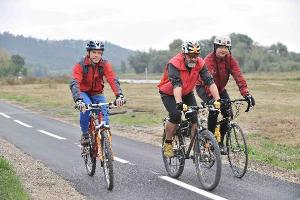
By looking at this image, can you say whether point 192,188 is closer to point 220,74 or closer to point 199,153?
point 199,153

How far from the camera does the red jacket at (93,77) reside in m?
8.57

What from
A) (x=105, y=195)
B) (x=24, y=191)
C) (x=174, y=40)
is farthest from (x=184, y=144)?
(x=174, y=40)

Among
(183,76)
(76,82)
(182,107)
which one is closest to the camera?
(182,107)

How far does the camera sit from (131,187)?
27.5ft

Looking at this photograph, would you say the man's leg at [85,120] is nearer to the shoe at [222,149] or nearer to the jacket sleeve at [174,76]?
the jacket sleeve at [174,76]

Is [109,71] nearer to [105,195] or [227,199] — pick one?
[105,195]

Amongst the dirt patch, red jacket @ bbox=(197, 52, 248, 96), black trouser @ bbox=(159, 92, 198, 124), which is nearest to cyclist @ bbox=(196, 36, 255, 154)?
red jacket @ bbox=(197, 52, 248, 96)

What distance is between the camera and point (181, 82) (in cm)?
822

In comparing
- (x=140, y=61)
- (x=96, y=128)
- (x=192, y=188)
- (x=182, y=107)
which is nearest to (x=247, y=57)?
(x=140, y=61)

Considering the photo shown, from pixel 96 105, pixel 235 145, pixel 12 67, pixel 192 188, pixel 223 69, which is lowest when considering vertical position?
pixel 12 67

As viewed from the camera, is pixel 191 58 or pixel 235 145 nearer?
pixel 191 58

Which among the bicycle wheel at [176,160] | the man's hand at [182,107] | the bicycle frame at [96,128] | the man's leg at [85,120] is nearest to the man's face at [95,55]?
the man's leg at [85,120]

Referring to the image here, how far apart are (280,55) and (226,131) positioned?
126 metres

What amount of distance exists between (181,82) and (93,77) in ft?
5.19
